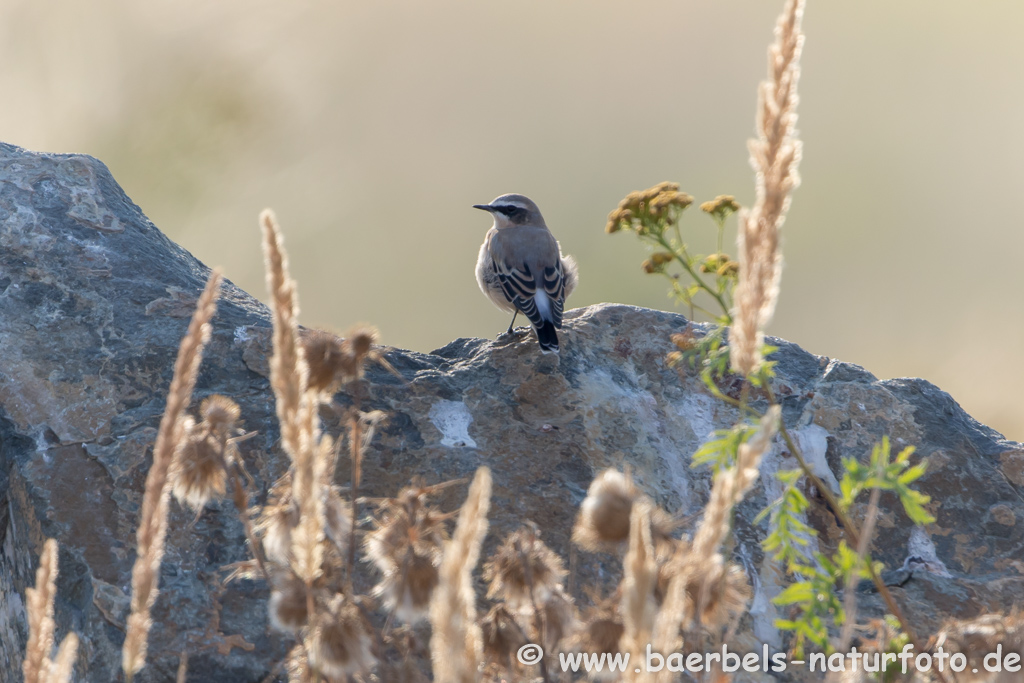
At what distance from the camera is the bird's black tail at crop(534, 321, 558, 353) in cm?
450

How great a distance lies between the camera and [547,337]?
464cm

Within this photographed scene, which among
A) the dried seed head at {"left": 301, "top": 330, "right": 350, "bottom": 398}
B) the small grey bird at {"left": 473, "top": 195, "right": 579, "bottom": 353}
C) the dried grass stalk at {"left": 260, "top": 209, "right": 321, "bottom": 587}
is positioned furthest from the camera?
the small grey bird at {"left": 473, "top": 195, "right": 579, "bottom": 353}

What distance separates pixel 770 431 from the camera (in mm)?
1356

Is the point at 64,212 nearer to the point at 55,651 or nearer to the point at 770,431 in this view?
the point at 55,651

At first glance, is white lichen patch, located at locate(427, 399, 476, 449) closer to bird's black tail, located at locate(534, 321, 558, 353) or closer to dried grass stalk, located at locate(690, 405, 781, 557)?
bird's black tail, located at locate(534, 321, 558, 353)

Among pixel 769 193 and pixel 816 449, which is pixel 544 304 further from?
pixel 769 193

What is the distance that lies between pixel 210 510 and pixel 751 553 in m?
2.16

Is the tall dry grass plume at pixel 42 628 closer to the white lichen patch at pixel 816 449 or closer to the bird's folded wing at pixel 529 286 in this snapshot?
the white lichen patch at pixel 816 449

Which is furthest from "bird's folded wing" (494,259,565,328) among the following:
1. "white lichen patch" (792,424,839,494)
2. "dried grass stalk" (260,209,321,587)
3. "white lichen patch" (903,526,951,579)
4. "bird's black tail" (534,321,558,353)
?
"dried grass stalk" (260,209,321,587)

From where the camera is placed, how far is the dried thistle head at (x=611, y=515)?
5.74 ft

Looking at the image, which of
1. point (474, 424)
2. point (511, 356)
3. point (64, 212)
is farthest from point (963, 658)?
point (64, 212)

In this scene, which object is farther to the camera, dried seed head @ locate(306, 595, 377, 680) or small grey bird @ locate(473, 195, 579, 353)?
small grey bird @ locate(473, 195, 579, 353)

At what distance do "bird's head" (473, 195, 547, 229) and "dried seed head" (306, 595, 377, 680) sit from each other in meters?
5.62

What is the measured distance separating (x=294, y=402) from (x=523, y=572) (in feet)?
2.58
